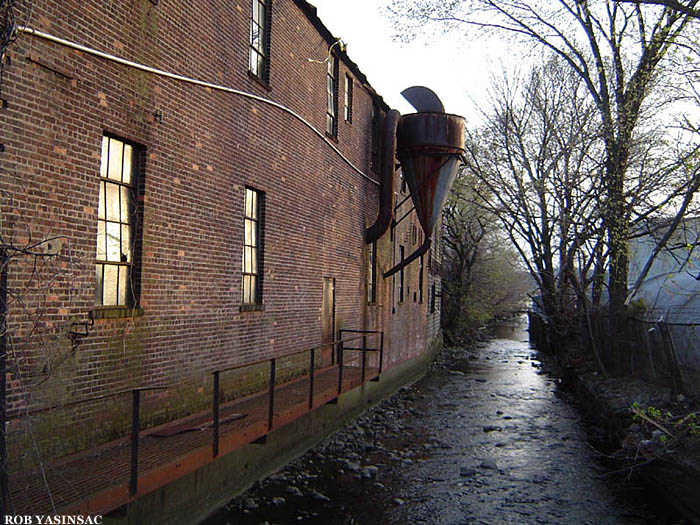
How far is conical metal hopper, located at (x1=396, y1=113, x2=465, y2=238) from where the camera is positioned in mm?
15125

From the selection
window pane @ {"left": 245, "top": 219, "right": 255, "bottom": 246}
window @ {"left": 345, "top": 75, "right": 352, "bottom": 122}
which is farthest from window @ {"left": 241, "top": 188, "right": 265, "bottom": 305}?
window @ {"left": 345, "top": 75, "right": 352, "bottom": 122}

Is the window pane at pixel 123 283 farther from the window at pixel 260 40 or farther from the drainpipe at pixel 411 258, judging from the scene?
the drainpipe at pixel 411 258

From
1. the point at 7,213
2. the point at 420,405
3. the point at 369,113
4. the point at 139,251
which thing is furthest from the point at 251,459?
the point at 369,113

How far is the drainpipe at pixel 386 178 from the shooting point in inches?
597

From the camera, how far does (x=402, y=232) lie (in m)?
18.9

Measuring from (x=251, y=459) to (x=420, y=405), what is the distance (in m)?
7.83

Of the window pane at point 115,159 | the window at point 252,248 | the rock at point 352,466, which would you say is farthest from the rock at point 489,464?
the window pane at point 115,159

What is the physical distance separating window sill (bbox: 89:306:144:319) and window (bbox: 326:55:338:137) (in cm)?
725

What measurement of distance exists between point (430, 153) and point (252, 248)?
7.10 metres

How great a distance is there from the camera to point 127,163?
6730 mm

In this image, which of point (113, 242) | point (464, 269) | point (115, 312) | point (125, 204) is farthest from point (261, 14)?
point (464, 269)

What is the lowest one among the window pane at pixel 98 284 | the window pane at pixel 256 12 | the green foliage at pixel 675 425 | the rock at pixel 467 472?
the rock at pixel 467 472

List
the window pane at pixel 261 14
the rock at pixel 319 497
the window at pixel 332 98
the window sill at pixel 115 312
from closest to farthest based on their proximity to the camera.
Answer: the window sill at pixel 115 312, the rock at pixel 319 497, the window pane at pixel 261 14, the window at pixel 332 98

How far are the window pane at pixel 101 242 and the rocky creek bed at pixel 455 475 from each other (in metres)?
3.20
